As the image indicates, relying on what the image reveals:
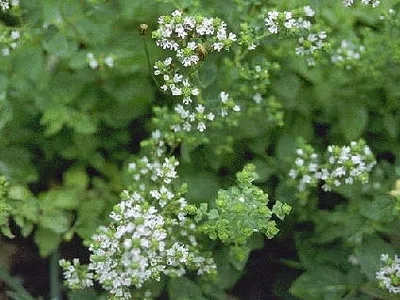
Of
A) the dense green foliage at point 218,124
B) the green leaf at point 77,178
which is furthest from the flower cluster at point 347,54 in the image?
the green leaf at point 77,178

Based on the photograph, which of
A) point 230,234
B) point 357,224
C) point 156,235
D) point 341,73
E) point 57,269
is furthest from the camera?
point 57,269

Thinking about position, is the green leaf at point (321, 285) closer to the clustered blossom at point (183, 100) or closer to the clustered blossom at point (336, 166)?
the clustered blossom at point (336, 166)

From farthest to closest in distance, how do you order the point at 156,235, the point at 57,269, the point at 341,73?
the point at 57,269, the point at 341,73, the point at 156,235

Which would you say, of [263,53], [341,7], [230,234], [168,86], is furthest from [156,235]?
[341,7]

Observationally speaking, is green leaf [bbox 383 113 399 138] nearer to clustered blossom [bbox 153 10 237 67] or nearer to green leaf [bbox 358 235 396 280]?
green leaf [bbox 358 235 396 280]

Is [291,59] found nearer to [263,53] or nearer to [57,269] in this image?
[263,53]

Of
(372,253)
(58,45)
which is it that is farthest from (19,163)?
(372,253)

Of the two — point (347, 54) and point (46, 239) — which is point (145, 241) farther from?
point (347, 54)
